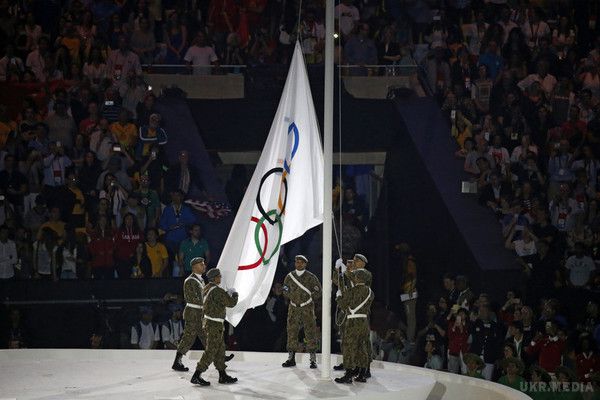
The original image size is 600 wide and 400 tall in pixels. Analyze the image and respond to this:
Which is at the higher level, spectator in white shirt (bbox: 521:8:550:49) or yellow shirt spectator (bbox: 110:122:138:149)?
spectator in white shirt (bbox: 521:8:550:49)

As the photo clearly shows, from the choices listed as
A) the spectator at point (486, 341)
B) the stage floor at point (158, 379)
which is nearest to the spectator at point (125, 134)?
the stage floor at point (158, 379)

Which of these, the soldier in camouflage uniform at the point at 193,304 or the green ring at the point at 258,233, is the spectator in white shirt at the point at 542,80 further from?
the soldier in camouflage uniform at the point at 193,304

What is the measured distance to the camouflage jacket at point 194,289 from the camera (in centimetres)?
1305

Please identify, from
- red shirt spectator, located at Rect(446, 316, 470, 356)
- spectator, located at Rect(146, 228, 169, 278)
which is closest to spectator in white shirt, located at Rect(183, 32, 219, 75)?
spectator, located at Rect(146, 228, 169, 278)

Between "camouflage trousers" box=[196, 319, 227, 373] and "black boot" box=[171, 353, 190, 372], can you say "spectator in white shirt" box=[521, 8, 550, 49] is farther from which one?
"camouflage trousers" box=[196, 319, 227, 373]

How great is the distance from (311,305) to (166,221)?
4.10 metres

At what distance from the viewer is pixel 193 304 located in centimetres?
1312

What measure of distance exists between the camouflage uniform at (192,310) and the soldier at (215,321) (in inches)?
17.8

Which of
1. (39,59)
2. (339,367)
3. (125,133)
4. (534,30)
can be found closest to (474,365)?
(339,367)

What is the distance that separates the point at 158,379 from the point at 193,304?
86 cm

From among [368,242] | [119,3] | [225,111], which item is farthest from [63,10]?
[368,242]

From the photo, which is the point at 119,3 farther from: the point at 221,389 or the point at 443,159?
the point at 221,389

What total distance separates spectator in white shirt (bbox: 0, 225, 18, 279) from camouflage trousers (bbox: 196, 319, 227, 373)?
494 cm

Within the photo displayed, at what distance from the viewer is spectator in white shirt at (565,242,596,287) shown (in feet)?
55.0
